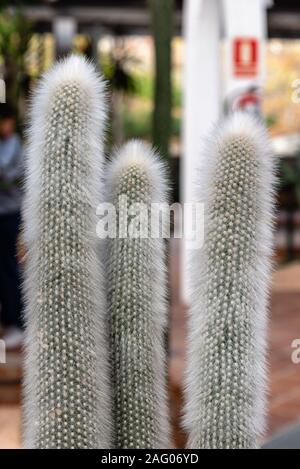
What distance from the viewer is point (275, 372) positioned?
18.0 ft

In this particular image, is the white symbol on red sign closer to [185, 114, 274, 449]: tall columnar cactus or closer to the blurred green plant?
the blurred green plant

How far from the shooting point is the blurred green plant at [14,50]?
24.8 ft

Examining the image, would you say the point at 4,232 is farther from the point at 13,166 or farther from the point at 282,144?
the point at 282,144

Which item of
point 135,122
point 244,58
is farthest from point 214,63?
point 135,122

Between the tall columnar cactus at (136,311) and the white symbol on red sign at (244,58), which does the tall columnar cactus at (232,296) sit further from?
the white symbol on red sign at (244,58)

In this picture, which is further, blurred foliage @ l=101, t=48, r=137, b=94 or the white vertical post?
blurred foliage @ l=101, t=48, r=137, b=94

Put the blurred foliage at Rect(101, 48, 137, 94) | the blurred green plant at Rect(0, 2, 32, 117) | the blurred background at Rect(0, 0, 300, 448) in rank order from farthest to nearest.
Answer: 1. the blurred foliage at Rect(101, 48, 137, 94)
2. the blurred green plant at Rect(0, 2, 32, 117)
3. the blurred background at Rect(0, 0, 300, 448)

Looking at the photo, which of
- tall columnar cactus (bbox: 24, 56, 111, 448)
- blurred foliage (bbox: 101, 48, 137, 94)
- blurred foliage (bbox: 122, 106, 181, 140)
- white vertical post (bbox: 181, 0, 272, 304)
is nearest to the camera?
tall columnar cactus (bbox: 24, 56, 111, 448)

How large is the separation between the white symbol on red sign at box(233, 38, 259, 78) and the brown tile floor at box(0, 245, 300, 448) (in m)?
1.75

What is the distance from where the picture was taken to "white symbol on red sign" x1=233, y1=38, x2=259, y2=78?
20.0ft

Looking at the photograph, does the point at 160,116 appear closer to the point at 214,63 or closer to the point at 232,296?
the point at 232,296

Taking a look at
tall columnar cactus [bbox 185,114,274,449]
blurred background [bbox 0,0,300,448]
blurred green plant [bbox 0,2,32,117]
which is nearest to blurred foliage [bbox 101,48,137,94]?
blurred background [bbox 0,0,300,448]

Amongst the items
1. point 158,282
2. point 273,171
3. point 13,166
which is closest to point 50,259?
point 158,282
